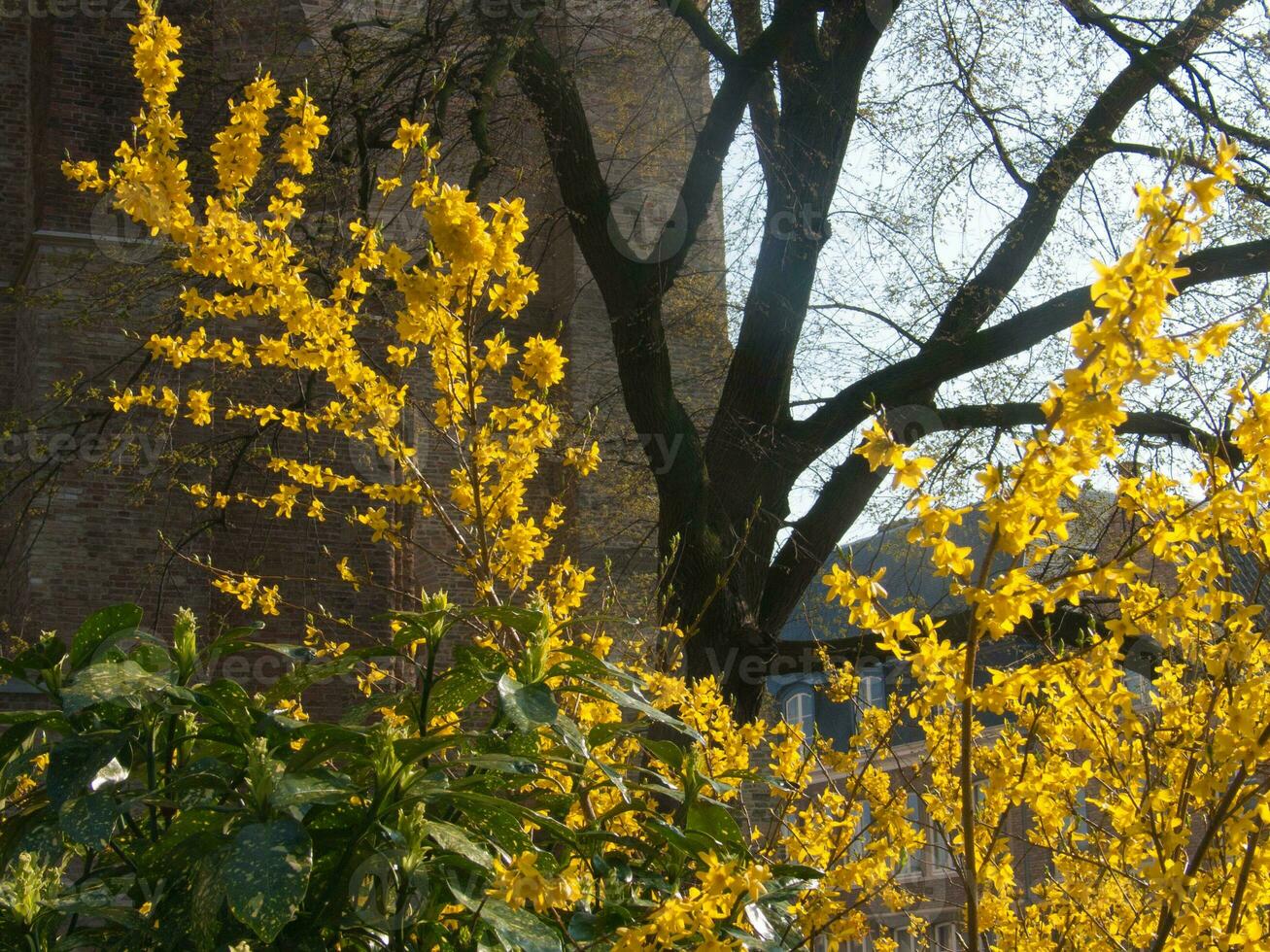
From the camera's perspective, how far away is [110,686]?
2.07 metres

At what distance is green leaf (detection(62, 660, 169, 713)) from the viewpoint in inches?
79.8

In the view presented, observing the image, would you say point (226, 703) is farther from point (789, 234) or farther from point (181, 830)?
point (789, 234)

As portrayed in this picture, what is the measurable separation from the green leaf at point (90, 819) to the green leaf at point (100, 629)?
304mm

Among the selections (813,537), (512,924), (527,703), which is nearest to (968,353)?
(813,537)

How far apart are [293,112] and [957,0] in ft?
20.3

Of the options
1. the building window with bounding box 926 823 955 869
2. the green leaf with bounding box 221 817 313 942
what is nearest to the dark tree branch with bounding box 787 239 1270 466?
the building window with bounding box 926 823 955 869

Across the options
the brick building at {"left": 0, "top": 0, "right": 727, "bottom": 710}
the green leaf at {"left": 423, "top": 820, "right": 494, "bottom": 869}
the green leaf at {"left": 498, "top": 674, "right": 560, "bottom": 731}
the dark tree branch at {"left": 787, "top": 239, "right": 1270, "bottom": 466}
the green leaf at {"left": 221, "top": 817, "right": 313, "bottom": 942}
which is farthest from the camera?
the brick building at {"left": 0, "top": 0, "right": 727, "bottom": 710}

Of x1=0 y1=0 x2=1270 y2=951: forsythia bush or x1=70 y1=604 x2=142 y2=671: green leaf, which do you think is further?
x1=70 y1=604 x2=142 y2=671: green leaf

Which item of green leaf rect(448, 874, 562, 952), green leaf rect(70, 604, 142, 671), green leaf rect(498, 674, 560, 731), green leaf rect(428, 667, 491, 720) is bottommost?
green leaf rect(448, 874, 562, 952)

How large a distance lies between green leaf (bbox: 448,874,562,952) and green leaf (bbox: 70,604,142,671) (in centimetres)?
72

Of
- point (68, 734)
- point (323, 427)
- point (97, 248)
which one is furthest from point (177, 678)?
point (97, 248)

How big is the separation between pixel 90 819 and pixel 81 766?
10 cm

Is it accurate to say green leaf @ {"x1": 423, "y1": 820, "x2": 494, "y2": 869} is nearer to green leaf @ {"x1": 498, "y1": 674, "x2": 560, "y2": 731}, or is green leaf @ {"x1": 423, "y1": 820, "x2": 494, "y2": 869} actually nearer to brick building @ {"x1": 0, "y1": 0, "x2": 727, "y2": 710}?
green leaf @ {"x1": 498, "y1": 674, "x2": 560, "y2": 731}

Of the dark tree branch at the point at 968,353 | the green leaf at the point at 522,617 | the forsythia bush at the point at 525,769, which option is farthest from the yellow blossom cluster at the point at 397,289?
the dark tree branch at the point at 968,353
